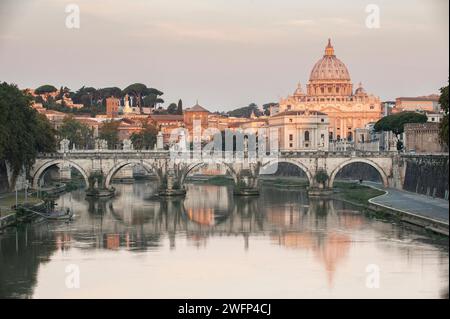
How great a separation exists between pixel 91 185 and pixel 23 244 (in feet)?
71.5

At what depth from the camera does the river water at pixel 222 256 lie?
86.7ft

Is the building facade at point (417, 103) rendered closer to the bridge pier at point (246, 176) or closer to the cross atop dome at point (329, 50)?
the cross atop dome at point (329, 50)

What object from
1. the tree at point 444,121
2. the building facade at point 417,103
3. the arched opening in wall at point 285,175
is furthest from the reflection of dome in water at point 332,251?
the building facade at point 417,103

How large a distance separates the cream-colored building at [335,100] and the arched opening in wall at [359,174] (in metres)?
45.5

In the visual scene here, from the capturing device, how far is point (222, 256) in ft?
105

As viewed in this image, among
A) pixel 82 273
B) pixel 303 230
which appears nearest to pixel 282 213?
pixel 303 230

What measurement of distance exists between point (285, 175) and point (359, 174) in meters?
9.29

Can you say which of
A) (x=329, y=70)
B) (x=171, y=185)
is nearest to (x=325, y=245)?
(x=171, y=185)

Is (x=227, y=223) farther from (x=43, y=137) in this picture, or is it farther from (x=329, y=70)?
(x=329, y=70)

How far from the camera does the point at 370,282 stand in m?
27.1

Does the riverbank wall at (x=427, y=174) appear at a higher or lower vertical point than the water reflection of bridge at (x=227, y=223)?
higher

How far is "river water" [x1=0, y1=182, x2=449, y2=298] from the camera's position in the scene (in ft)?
86.7

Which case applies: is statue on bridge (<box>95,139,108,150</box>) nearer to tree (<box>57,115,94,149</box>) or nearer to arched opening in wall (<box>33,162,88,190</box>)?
tree (<box>57,115,94,149</box>)
